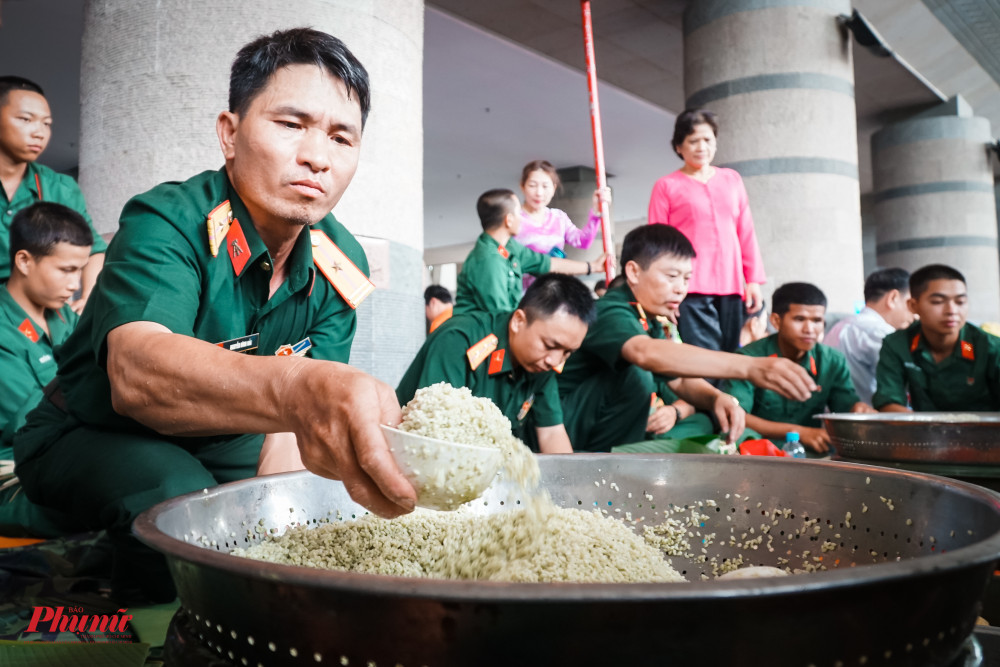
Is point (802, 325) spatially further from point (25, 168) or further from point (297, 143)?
point (25, 168)

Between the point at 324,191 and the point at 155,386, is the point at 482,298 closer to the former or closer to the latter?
the point at 324,191

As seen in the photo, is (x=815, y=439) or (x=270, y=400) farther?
(x=815, y=439)

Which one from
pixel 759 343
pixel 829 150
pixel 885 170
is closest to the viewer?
pixel 759 343

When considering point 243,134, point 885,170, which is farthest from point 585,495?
point 885,170

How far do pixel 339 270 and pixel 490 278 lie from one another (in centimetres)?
186

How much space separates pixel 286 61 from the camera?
118cm

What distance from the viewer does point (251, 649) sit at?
536 millimetres

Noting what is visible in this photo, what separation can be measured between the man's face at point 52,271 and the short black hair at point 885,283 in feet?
14.2

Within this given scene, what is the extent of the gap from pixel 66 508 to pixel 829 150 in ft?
15.3

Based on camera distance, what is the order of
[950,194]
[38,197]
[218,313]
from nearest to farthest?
[218,313]
[38,197]
[950,194]

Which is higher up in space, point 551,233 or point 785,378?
point 551,233

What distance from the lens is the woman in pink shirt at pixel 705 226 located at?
11.1 feet

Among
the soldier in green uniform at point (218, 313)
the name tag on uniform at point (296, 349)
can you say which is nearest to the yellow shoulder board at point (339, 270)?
the soldier in green uniform at point (218, 313)

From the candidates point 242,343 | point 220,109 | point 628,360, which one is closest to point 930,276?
point 628,360
